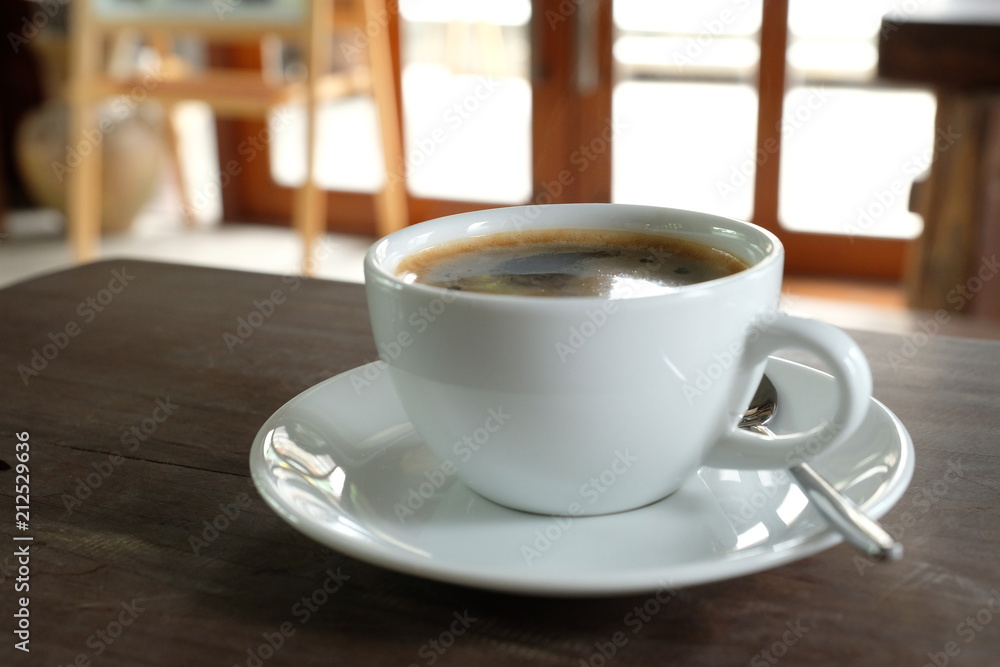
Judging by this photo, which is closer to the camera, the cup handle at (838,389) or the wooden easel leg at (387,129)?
the cup handle at (838,389)

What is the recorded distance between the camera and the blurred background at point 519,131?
228cm

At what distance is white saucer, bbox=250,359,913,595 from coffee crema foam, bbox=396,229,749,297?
3.5 inches

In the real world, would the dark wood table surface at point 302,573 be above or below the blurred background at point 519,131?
above

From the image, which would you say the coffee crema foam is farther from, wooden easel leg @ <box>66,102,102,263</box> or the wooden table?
wooden easel leg @ <box>66,102,102,263</box>

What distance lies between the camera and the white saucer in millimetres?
370

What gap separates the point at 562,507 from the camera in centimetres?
45

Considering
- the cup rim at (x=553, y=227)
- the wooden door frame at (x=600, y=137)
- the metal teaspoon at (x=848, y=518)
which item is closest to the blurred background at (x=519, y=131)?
the wooden door frame at (x=600, y=137)

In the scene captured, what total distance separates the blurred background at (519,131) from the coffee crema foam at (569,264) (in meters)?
1.53

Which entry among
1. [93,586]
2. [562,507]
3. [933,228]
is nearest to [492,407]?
[562,507]

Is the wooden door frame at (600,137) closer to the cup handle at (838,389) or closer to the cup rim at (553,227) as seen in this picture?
the cup rim at (553,227)

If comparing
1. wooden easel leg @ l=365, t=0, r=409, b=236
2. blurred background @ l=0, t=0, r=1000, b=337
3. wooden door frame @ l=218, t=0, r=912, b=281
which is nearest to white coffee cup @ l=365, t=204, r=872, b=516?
blurred background @ l=0, t=0, r=1000, b=337

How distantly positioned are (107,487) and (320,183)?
8.15 ft

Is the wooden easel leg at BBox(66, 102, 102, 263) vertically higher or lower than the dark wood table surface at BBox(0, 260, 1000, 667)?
lower

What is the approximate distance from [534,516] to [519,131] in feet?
7.34
